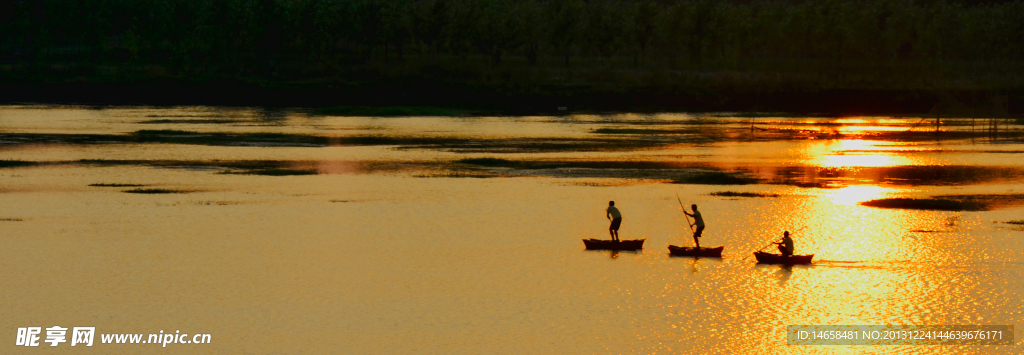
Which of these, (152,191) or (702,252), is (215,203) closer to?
(152,191)

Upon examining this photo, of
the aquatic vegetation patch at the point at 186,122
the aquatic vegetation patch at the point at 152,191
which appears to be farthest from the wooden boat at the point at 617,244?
the aquatic vegetation patch at the point at 186,122

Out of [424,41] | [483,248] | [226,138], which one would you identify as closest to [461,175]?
[483,248]

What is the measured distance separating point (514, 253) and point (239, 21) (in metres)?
137

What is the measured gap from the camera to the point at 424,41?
183625 millimetres

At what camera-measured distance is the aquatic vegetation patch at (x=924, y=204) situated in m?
51.5

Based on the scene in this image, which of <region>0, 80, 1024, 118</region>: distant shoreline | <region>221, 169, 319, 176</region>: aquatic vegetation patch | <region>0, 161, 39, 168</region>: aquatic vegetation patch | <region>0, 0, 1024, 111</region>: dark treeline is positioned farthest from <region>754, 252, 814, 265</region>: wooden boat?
<region>0, 0, 1024, 111</region>: dark treeline

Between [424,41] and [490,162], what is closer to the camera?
[490,162]

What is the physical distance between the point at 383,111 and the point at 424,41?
5120 cm

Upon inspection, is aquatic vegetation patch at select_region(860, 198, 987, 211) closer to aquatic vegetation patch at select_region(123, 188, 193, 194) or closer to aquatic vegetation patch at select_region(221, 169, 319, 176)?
aquatic vegetation patch at select_region(221, 169, 319, 176)

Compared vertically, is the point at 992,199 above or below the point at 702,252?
above

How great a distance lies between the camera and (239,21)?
167875 mm

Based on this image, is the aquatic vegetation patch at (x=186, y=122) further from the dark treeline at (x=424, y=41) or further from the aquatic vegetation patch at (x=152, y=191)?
the aquatic vegetation patch at (x=152, y=191)

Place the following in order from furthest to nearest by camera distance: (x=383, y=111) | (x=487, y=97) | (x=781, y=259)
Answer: (x=487, y=97)
(x=383, y=111)
(x=781, y=259)

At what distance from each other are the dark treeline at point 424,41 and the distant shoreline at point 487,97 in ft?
12.2
